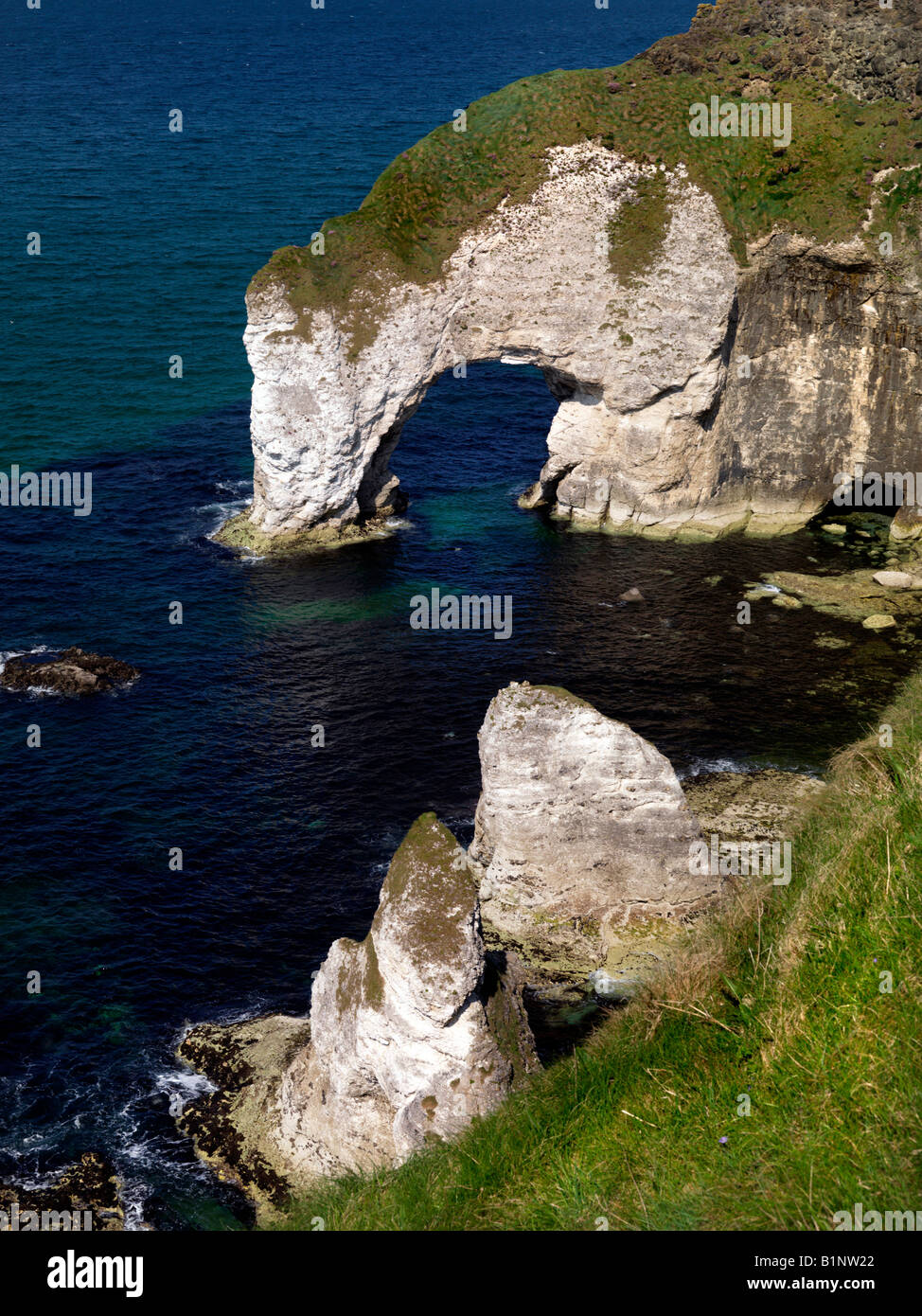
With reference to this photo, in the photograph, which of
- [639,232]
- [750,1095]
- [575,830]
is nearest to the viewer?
[750,1095]

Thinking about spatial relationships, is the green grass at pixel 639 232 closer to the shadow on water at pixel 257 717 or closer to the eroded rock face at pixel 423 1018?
the shadow on water at pixel 257 717

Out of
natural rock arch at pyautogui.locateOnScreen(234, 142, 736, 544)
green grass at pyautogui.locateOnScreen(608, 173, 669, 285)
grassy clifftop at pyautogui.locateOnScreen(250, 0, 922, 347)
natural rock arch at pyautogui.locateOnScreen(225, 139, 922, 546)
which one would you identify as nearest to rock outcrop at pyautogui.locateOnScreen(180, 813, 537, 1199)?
natural rock arch at pyautogui.locateOnScreen(234, 142, 736, 544)

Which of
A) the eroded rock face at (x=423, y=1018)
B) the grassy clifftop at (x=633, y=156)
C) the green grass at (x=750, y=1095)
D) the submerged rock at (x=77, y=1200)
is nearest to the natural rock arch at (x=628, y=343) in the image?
the grassy clifftop at (x=633, y=156)

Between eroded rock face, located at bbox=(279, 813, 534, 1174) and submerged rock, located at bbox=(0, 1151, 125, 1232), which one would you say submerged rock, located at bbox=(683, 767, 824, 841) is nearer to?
eroded rock face, located at bbox=(279, 813, 534, 1174)

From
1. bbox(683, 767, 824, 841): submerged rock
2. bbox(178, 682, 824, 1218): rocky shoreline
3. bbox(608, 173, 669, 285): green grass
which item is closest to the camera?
bbox(178, 682, 824, 1218): rocky shoreline

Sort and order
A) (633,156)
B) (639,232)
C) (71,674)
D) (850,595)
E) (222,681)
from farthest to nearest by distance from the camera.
Result: (633,156), (639,232), (850,595), (222,681), (71,674)

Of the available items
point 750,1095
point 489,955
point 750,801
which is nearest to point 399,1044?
point 489,955

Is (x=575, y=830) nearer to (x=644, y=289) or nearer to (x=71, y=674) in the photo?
(x=71, y=674)
